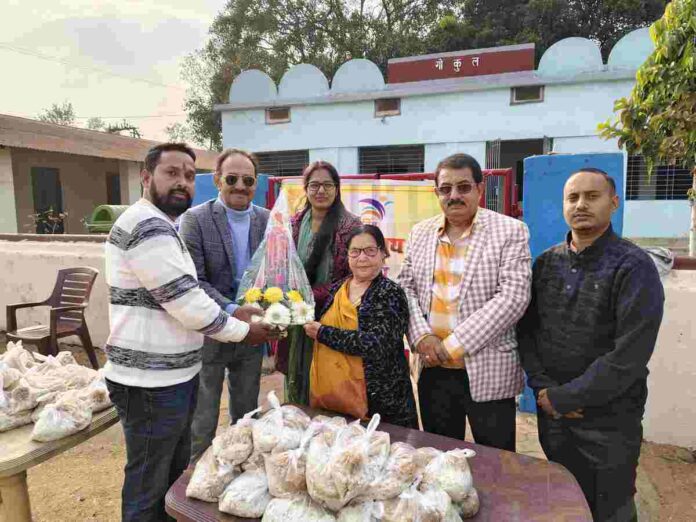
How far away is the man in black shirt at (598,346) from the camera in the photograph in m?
1.85

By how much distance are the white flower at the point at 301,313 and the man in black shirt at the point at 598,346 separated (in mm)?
1043

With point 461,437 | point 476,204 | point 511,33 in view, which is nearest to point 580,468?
→ point 461,437

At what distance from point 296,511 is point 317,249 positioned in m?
1.53

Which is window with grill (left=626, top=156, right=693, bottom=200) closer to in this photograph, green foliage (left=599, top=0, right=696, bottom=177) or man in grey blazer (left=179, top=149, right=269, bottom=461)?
green foliage (left=599, top=0, right=696, bottom=177)

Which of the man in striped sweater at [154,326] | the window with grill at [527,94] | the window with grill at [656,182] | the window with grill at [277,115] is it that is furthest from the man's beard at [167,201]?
the window with grill at [277,115]

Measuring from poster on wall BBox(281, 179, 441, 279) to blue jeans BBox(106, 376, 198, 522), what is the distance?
2.66 m

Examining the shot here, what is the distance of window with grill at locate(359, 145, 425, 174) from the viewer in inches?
586

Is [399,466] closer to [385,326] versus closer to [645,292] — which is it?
[385,326]

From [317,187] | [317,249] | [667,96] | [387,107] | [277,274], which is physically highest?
[387,107]

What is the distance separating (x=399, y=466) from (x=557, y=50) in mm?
14423

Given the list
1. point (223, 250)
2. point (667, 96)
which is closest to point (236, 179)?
point (223, 250)

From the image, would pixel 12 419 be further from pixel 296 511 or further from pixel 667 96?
pixel 667 96

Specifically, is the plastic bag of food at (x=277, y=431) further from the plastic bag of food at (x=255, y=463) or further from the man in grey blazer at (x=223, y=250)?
the man in grey blazer at (x=223, y=250)

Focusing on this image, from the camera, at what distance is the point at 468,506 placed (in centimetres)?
148
